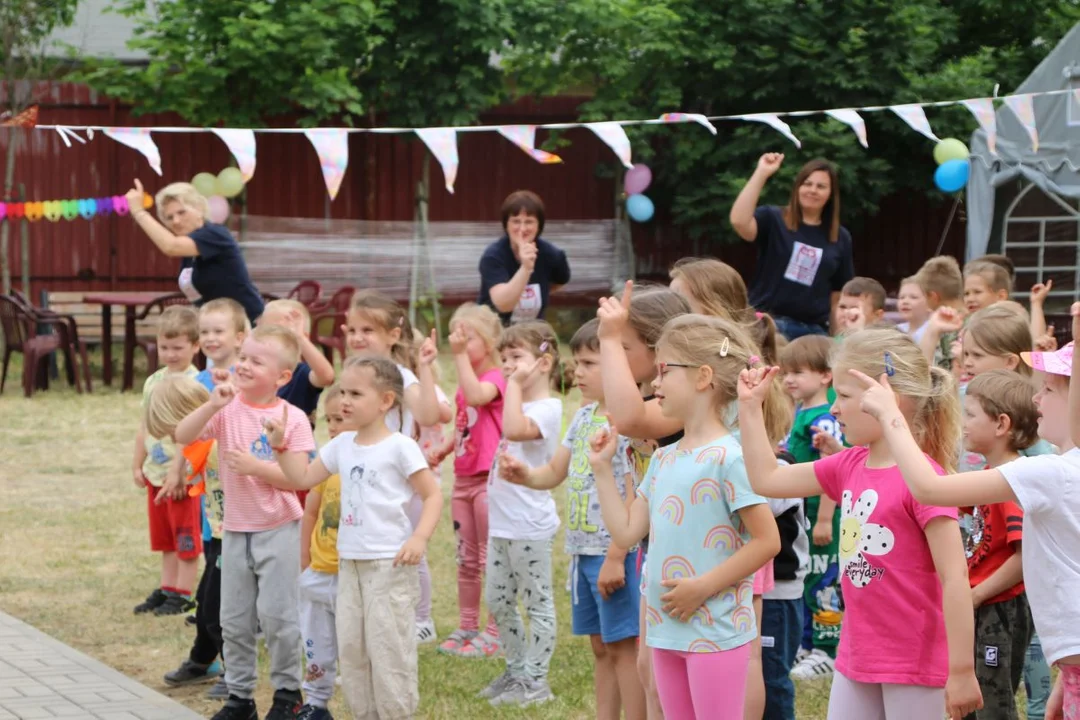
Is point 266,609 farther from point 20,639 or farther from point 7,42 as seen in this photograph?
point 7,42

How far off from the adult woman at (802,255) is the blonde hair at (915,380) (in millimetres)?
3733

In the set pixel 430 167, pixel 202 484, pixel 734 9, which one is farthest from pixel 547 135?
pixel 202 484

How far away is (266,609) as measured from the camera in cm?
526

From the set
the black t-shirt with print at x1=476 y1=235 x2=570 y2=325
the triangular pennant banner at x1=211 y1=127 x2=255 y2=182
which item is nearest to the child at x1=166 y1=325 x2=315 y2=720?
the black t-shirt with print at x1=476 y1=235 x2=570 y2=325

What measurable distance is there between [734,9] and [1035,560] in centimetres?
1885

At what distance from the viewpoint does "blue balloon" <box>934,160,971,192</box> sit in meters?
15.4

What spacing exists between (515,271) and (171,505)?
2245 millimetres

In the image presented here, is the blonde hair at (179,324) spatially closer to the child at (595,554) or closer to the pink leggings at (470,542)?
the pink leggings at (470,542)

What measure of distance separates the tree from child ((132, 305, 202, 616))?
11.2 m

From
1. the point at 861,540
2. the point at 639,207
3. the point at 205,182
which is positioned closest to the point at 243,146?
the point at 861,540

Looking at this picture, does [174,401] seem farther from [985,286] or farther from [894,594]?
[985,286]

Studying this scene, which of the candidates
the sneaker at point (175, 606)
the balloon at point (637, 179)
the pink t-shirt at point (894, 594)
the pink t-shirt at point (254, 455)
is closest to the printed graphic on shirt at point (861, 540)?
the pink t-shirt at point (894, 594)

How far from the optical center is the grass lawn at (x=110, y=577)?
5.70 m

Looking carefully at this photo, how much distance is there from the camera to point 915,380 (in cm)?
370
